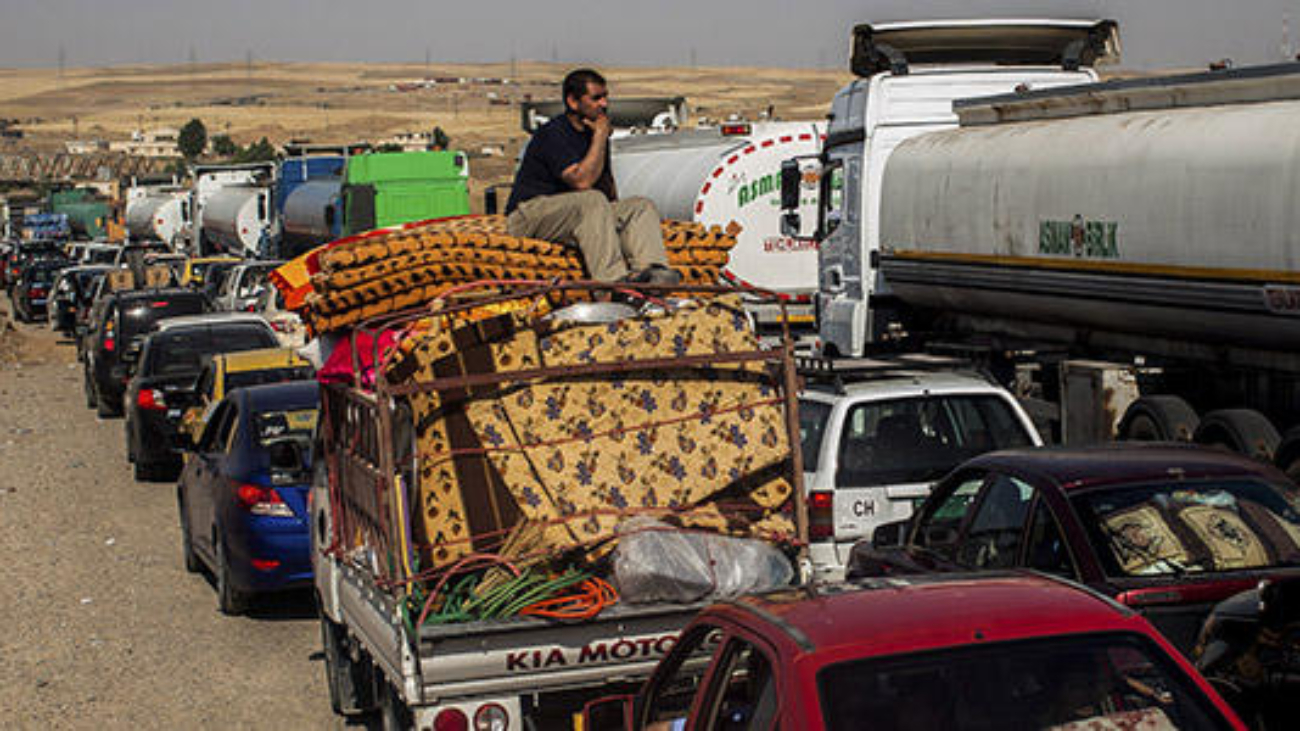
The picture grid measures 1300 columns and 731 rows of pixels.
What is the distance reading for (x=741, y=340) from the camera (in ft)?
28.5

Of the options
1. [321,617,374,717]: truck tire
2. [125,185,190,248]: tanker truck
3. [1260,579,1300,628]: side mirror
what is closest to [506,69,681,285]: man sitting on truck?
[321,617,374,717]: truck tire

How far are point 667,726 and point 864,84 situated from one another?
13980mm

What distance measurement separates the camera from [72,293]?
46.1 meters

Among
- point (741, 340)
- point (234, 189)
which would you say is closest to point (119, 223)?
A: point (234, 189)

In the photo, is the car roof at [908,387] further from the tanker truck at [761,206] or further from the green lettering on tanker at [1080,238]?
the tanker truck at [761,206]

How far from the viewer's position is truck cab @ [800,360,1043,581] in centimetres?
1109

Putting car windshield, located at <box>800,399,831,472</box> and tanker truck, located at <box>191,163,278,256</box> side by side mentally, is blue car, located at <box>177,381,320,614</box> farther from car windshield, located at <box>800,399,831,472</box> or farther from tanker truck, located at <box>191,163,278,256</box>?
tanker truck, located at <box>191,163,278,256</box>

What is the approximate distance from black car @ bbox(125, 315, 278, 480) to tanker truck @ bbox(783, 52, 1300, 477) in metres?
7.64

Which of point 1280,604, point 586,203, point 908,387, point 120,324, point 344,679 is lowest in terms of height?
point 120,324

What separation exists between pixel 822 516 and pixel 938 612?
5937mm

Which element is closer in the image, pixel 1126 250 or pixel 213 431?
pixel 1126 250

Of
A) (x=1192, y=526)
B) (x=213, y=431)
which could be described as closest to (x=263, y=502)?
(x=213, y=431)

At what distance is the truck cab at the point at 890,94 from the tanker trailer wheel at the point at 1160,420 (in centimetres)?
558

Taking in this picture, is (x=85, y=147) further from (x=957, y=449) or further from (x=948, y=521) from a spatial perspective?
(x=948, y=521)
